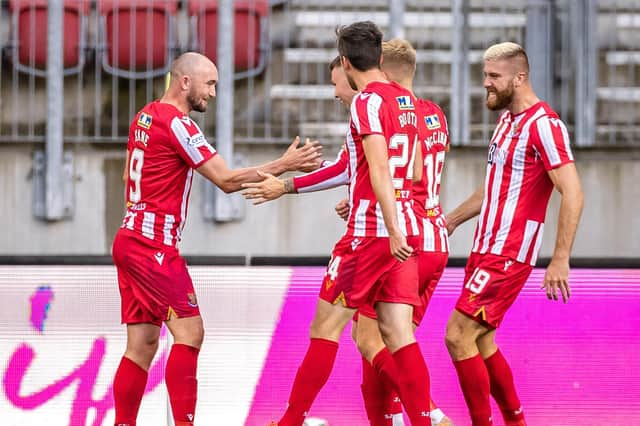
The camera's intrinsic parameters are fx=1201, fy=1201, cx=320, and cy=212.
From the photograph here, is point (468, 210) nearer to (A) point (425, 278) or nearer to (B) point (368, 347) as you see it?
(A) point (425, 278)

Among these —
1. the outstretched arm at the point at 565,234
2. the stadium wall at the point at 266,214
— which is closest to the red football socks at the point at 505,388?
the outstretched arm at the point at 565,234

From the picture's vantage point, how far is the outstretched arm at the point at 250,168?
5.15 metres

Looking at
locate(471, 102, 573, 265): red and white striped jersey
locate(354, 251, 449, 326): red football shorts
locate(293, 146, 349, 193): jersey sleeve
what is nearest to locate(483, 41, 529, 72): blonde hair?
locate(471, 102, 573, 265): red and white striped jersey

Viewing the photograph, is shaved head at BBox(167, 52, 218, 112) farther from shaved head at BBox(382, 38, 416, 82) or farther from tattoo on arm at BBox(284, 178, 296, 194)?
shaved head at BBox(382, 38, 416, 82)

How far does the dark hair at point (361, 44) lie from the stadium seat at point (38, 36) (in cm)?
502

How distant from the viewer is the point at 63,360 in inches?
223

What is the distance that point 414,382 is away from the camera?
4.65 metres

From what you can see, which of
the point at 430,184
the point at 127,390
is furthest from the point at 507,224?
the point at 127,390

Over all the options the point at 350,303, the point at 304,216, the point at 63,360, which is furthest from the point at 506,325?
the point at 304,216

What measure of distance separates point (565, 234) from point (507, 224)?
0.29 metres

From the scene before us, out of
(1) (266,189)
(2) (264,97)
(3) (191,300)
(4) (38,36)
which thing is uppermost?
(4) (38,36)

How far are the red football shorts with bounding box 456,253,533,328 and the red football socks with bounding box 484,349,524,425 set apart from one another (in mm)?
207

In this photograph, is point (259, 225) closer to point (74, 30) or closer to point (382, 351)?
point (74, 30)

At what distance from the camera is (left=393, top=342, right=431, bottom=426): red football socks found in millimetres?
4645
